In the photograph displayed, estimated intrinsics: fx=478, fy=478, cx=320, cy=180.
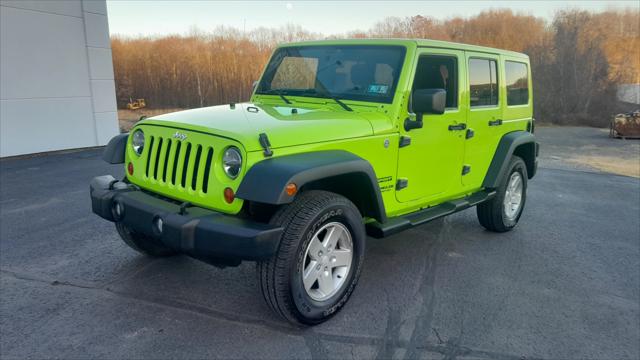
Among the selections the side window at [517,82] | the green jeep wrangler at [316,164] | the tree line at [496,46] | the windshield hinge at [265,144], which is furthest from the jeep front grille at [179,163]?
the tree line at [496,46]

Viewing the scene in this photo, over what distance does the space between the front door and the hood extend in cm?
57

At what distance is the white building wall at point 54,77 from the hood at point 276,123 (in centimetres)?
819

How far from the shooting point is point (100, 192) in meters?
3.52

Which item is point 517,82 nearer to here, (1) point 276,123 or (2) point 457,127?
(2) point 457,127

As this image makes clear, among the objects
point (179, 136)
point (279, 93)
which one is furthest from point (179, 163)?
point (279, 93)

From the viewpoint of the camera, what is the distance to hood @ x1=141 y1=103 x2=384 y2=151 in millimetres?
3098

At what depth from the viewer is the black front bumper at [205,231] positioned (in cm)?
277

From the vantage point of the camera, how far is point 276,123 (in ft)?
11.0

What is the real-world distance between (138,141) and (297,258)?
5.30 feet

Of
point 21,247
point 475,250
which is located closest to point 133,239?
point 21,247

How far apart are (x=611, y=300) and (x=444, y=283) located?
1340 millimetres

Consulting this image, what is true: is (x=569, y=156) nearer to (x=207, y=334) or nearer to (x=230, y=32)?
(x=207, y=334)

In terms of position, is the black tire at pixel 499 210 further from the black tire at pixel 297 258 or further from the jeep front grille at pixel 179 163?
the jeep front grille at pixel 179 163

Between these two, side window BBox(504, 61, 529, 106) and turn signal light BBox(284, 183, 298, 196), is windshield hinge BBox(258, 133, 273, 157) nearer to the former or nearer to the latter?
turn signal light BBox(284, 183, 298, 196)
